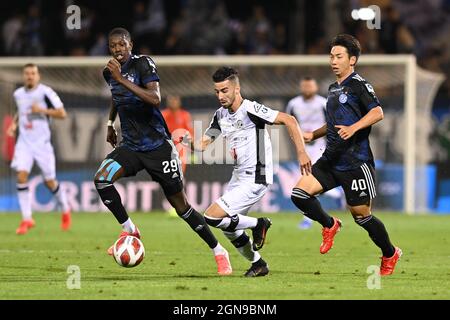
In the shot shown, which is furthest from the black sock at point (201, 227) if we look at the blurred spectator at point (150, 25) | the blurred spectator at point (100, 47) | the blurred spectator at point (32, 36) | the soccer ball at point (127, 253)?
the blurred spectator at point (32, 36)

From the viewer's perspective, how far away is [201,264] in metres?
11.8

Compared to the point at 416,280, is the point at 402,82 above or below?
above

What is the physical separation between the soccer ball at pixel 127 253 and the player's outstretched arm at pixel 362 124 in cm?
215

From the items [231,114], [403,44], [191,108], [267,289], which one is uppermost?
[403,44]

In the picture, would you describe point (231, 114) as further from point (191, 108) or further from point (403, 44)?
point (403, 44)

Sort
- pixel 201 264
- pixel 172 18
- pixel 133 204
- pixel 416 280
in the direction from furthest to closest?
pixel 172 18
pixel 133 204
pixel 201 264
pixel 416 280

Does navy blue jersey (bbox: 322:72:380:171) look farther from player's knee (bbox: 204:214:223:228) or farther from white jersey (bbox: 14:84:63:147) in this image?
white jersey (bbox: 14:84:63:147)

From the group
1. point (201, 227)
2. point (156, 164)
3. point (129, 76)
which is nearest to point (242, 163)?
point (201, 227)

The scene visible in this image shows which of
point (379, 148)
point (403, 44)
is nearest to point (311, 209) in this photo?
point (379, 148)

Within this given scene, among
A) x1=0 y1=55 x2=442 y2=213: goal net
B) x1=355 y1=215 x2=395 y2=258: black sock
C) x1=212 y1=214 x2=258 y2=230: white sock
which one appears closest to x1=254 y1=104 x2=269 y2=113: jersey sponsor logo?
x1=212 y1=214 x2=258 y2=230: white sock

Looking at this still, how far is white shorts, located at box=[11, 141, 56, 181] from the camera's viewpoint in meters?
→ 16.9

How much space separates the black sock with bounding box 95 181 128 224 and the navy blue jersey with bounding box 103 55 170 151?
18.7 inches

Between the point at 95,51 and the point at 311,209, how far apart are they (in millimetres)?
13313

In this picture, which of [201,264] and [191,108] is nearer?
[201,264]
